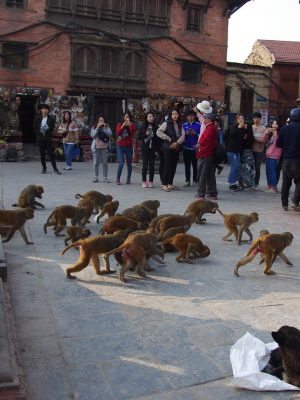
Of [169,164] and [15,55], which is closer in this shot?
[169,164]

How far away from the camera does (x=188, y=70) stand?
24719mm

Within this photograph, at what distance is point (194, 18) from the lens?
24.6m

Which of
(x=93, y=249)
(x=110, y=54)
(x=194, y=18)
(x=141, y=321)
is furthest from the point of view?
(x=194, y=18)

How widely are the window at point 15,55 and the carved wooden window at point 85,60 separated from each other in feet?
7.22

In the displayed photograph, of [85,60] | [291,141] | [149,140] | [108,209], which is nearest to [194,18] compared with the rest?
[85,60]

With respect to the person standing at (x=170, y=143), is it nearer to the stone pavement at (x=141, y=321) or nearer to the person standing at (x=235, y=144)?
the person standing at (x=235, y=144)

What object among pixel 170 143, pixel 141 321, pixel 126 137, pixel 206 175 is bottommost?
pixel 141 321

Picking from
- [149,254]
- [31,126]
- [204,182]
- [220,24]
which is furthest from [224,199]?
[220,24]

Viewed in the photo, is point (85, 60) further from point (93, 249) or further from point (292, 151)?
point (93, 249)

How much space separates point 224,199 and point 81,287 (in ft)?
22.3

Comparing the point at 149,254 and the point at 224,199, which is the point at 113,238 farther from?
the point at 224,199

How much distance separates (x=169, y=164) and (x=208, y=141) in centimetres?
163

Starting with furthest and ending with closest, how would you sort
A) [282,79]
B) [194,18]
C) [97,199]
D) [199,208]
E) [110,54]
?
1. [282,79]
2. [194,18]
3. [110,54]
4. [97,199]
5. [199,208]

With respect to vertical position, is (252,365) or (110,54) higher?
(110,54)
